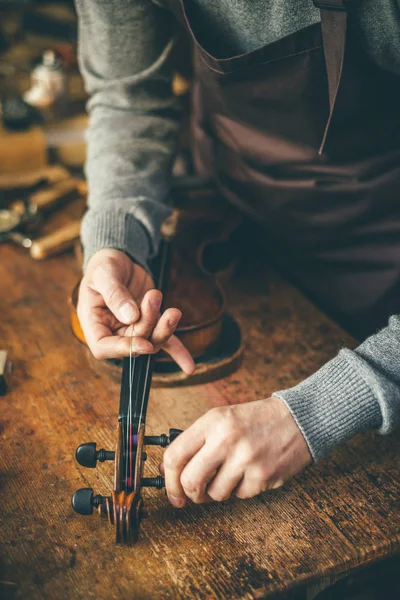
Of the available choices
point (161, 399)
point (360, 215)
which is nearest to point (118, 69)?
point (360, 215)

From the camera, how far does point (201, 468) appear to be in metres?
0.98

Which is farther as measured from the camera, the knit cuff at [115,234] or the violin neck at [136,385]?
the knit cuff at [115,234]

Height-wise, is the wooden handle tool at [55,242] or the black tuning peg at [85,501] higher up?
the black tuning peg at [85,501]

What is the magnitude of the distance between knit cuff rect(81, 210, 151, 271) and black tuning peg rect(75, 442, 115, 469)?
51cm

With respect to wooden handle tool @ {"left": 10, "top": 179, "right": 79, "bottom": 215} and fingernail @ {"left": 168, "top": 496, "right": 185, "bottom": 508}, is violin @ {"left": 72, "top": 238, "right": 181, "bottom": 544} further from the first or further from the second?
wooden handle tool @ {"left": 10, "top": 179, "right": 79, "bottom": 215}

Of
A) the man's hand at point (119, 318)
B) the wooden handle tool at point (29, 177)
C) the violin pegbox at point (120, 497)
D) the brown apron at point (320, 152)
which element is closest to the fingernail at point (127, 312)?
the man's hand at point (119, 318)

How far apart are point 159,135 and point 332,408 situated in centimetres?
95

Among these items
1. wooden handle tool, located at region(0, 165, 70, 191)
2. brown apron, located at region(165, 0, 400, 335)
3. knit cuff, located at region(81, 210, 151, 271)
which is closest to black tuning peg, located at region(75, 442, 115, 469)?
knit cuff, located at region(81, 210, 151, 271)

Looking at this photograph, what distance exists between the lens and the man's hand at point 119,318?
3.86ft

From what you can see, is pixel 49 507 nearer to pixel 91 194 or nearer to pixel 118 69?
pixel 91 194

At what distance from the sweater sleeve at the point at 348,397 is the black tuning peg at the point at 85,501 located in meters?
0.37

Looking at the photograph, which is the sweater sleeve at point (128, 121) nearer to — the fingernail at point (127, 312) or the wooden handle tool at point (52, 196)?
the fingernail at point (127, 312)

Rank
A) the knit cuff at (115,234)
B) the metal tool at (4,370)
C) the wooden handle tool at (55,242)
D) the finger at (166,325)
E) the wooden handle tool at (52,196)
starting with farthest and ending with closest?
1. the wooden handle tool at (52,196)
2. the wooden handle tool at (55,242)
3. the knit cuff at (115,234)
4. the metal tool at (4,370)
5. the finger at (166,325)

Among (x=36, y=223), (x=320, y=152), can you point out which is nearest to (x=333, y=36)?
(x=320, y=152)
